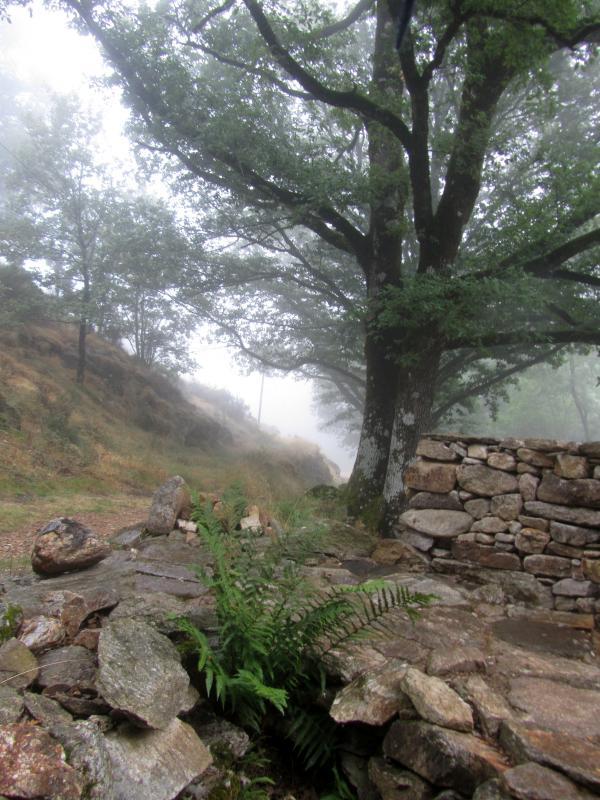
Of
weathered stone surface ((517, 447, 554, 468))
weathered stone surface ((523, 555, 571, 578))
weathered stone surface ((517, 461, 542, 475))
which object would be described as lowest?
weathered stone surface ((523, 555, 571, 578))

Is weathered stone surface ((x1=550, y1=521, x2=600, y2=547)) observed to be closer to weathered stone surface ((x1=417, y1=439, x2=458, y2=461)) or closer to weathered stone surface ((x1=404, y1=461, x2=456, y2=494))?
weathered stone surface ((x1=404, y1=461, x2=456, y2=494))

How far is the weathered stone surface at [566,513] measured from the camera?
4.83 meters

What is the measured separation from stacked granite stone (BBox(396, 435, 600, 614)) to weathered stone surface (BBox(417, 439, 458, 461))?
11 mm

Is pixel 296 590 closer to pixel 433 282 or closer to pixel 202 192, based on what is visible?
pixel 433 282

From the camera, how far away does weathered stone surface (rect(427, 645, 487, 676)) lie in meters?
3.35

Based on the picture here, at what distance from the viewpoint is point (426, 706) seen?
112 inches

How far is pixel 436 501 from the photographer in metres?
5.60

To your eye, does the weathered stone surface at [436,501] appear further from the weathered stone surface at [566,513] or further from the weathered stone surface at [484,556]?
the weathered stone surface at [566,513]

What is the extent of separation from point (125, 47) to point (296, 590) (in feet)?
27.5

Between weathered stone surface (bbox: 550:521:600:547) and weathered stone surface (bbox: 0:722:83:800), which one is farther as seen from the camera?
weathered stone surface (bbox: 550:521:600:547)

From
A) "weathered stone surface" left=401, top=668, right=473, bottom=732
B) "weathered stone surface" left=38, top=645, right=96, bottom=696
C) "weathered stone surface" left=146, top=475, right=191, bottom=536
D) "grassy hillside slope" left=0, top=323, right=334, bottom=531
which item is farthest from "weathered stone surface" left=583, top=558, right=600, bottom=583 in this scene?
"grassy hillside slope" left=0, top=323, right=334, bottom=531

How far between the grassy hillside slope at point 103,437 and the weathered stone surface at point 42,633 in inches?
165

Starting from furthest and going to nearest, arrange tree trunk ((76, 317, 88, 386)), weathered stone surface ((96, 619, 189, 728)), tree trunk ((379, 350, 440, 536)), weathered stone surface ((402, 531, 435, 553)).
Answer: tree trunk ((76, 317, 88, 386)) < tree trunk ((379, 350, 440, 536)) < weathered stone surface ((402, 531, 435, 553)) < weathered stone surface ((96, 619, 189, 728))

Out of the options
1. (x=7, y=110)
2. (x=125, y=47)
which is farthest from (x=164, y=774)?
(x=7, y=110)
